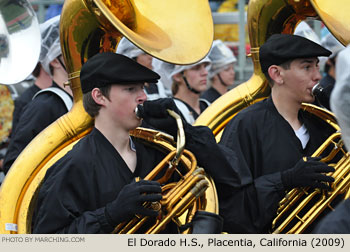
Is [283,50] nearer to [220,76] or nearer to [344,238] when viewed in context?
[344,238]

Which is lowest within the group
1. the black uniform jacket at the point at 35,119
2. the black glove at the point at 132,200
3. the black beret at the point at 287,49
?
the black uniform jacket at the point at 35,119

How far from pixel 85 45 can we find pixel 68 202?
0.88m

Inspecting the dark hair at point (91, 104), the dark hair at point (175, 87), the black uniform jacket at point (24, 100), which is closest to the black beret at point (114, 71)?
the dark hair at point (91, 104)

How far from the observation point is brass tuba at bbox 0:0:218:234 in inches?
138

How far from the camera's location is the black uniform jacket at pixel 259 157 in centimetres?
371

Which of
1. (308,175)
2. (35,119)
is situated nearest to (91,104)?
(308,175)

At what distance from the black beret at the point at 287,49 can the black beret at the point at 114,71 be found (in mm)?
844

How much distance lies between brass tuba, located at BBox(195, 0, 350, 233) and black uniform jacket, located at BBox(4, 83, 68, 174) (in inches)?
41.9

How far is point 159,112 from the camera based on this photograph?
3301 millimetres

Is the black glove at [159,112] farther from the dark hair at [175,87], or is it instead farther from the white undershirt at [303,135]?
the dark hair at [175,87]

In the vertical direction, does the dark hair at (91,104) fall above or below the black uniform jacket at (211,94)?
above

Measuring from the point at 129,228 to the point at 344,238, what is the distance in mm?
1168

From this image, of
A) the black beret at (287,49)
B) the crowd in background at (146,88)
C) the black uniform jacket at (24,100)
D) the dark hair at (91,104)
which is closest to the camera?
the dark hair at (91,104)

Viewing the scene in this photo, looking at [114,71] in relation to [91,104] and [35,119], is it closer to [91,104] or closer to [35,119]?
[91,104]
